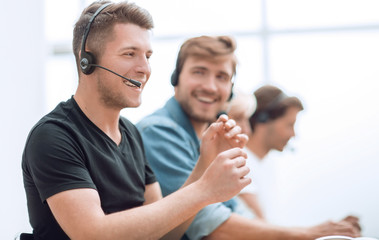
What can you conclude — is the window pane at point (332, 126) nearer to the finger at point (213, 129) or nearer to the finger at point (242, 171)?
the finger at point (213, 129)

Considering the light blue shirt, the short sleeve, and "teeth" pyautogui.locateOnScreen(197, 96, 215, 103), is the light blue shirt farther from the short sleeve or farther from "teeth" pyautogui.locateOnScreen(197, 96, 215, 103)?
the short sleeve

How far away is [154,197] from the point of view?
1080mm

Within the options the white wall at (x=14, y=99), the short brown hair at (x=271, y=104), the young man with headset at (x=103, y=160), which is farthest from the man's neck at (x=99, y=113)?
the short brown hair at (x=271, y=104)

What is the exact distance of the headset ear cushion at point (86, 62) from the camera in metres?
0.88

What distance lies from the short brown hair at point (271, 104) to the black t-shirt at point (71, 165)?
1.33 m

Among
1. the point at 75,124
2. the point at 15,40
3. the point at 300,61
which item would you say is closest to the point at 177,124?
the point at 75,124

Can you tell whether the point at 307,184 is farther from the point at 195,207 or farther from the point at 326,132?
the point at 195,207

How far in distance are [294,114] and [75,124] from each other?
1684 mm

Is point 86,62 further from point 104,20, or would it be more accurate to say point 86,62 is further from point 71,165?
point 71,165

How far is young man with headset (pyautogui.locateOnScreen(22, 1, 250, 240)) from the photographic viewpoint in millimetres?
769

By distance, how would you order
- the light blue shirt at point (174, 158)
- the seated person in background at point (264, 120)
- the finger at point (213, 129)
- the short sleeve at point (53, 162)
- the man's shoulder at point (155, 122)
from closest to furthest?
the short sleeve at point (53, 162), the finger at point (213, 129), the light blue shirt at point (174, 158), the man's shoulder at point (155, 122), the seated person in background at point (264, 120)

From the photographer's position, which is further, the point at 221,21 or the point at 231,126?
the point at 221,21

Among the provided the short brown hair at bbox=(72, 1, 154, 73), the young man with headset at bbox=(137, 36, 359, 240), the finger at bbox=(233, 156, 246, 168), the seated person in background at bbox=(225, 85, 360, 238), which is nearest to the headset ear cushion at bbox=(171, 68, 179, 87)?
the young man with headset at bbox=(137, 36, 359, 240)

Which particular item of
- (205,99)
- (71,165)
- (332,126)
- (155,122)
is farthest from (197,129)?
(332,126)
